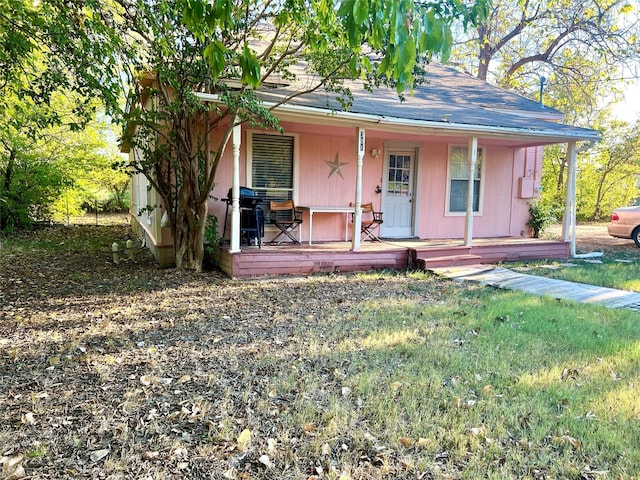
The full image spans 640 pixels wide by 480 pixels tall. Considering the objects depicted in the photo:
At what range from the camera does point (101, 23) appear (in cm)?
516

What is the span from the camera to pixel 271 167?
26.8ft

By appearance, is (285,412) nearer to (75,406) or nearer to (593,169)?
(75,406)

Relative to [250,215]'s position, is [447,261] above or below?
below

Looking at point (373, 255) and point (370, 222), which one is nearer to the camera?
point (373, 255)

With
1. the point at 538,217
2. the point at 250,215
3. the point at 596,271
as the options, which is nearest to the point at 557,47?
the point at 538,217

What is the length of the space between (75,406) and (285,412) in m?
1.28

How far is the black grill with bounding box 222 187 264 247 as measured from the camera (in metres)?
7.25

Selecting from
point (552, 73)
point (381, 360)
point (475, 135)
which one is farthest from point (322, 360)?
point (552, 73)

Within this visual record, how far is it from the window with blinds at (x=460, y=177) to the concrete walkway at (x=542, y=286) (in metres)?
2.47

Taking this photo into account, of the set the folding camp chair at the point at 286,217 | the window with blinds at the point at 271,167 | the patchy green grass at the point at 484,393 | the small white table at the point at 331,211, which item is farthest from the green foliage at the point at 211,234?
the patchy green grass at the point at 484,393

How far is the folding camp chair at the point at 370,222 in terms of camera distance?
→ 27.3 feet

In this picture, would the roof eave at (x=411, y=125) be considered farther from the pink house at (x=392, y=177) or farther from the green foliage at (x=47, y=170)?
the green foliage at (x=47, y=170)

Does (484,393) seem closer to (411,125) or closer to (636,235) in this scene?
(411,125)

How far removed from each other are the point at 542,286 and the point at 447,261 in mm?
1713
